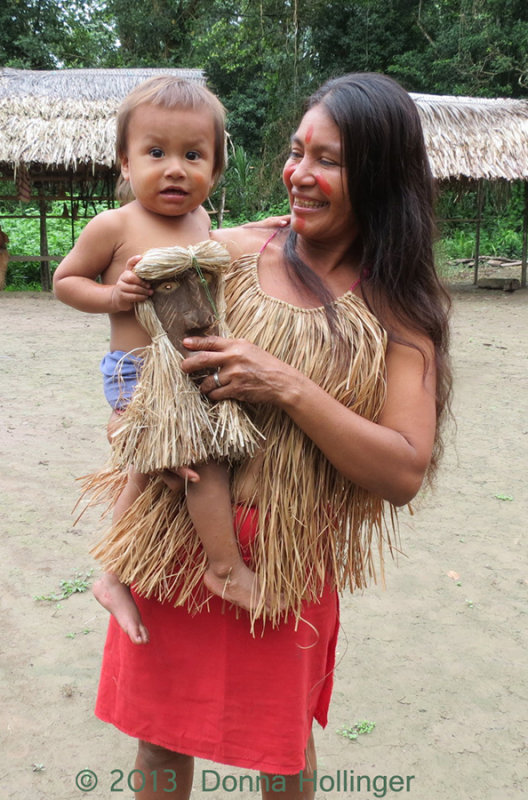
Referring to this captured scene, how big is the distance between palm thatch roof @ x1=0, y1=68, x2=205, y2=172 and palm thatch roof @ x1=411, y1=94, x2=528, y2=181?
3.64 meters

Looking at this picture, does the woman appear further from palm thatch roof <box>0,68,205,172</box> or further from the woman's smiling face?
palm thatch roof <box>0,68,205,172</box>

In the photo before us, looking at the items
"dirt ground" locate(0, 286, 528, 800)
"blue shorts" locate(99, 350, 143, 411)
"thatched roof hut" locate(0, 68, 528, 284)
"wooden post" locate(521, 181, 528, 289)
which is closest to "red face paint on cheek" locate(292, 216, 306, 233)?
"blue shorts" locate(99, 350, 143, 411)

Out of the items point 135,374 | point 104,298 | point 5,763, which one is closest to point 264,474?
point 135,374

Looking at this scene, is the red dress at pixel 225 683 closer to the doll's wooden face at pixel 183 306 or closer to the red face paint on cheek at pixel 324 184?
the doll's wooden face at pixel 183 306

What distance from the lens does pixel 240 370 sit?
1340 mm

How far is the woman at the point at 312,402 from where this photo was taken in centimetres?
138

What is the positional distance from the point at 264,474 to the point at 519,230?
16174 mm

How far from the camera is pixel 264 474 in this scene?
1.46 meters

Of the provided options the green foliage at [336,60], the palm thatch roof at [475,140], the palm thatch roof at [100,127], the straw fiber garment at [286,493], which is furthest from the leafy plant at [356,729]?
the green foliage at [336,60]

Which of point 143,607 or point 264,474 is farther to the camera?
point 143,607

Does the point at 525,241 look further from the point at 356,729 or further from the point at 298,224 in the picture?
the point at 298,224

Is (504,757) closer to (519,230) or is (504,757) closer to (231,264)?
(231,264)

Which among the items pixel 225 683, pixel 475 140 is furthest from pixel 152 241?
pixel 475 140

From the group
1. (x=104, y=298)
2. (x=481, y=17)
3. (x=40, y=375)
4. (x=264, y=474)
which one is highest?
(x=481, y=17)
